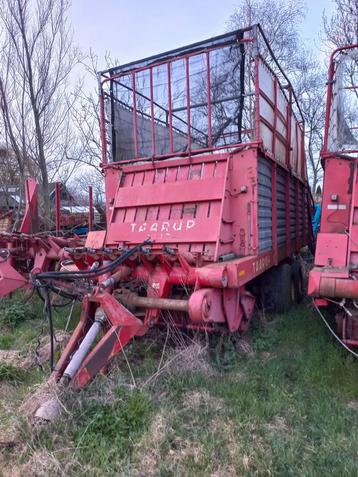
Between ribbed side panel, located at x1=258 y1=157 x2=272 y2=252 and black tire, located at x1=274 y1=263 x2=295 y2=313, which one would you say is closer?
ribbed side panel, located at x1=258 y1=157 x2=272 y2=252

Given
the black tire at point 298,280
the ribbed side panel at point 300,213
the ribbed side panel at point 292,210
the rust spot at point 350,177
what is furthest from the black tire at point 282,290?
the rust spot at point 350,177

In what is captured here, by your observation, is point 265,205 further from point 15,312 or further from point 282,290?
point 15,312

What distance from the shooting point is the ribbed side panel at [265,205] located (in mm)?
4734

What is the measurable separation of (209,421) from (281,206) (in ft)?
12.5

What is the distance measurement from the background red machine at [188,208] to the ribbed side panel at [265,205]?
25 mm

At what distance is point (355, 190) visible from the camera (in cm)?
397

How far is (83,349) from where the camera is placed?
323cm

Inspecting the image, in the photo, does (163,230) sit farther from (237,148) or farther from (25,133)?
(25,133)

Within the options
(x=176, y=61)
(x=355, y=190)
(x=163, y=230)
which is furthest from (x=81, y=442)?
(x=176, y=61)

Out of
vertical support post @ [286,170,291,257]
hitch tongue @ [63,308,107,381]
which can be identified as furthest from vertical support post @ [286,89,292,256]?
hitch tongue @ [63,308,107,381]

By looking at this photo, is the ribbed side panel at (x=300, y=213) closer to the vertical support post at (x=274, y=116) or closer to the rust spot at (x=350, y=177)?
the vertical support post at (x=274, y=116)

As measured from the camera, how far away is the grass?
8.40ft

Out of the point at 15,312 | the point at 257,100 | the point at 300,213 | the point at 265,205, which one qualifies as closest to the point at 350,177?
the point at 265,205

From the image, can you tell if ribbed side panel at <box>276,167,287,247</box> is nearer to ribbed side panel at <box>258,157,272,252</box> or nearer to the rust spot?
ribbed side panel at <box>258,157,272,252</box>
